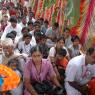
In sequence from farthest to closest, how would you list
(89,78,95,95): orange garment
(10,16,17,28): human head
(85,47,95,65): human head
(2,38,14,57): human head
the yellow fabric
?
(10,16,17,28): human head < (2,38,14,57): human head < (89,78,95,95): orange garment < (85,47,95,65): human head < the yellow fabric

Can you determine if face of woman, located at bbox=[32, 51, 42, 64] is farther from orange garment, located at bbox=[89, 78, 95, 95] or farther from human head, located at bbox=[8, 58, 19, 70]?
orange garment, located at bbox=[89, 78, 95, 95]

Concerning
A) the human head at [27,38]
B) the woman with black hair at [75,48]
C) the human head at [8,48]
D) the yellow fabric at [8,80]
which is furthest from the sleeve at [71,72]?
the woman with black hair at [75,48]

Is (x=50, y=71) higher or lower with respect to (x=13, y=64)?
lower

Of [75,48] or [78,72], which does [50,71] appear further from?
[75,48]

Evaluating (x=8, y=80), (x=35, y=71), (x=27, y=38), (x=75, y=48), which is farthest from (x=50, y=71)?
(x=75, y=48)

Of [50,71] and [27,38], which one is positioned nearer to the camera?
[50,71]

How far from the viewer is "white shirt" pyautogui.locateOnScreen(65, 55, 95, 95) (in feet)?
17.4

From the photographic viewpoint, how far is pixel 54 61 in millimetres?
6230

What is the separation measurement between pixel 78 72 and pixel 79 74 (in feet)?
0.16

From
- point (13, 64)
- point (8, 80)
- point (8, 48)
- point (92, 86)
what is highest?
point (8, 48)

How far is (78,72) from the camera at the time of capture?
538 cm

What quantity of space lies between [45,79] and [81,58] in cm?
65

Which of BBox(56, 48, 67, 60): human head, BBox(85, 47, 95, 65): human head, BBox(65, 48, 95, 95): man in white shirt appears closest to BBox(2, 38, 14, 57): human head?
BBox(56, 48, 67, 60): human head

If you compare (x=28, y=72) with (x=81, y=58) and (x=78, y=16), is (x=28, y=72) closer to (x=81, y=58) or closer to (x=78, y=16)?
(x=81, y=58)
